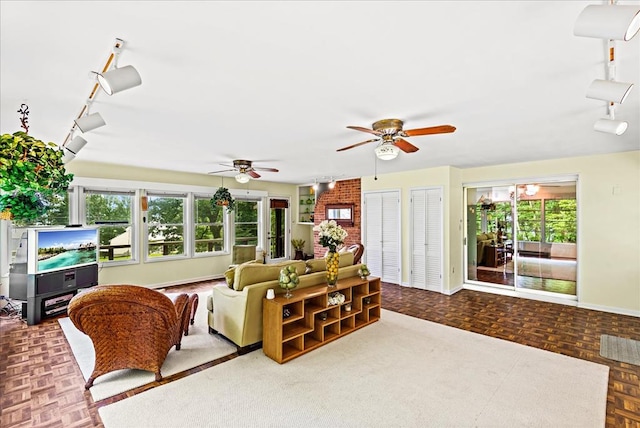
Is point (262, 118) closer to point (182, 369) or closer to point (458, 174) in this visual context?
point (182, 369)

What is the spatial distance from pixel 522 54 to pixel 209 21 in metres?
1.81

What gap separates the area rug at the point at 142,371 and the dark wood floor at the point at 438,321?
0.08 metres

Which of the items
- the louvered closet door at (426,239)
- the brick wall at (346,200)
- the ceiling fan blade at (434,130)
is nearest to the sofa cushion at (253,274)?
the ceiling fan blade at (434,130)

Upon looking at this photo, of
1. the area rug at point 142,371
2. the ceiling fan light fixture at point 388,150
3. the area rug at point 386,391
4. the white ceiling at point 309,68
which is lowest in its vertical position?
the area rug at point 386,391

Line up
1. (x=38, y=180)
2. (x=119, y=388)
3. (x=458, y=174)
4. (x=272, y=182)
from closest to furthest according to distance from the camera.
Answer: (x=38, y=180)
(x=119, y=388)
(x=458, y=174)
(x=272, y=182)

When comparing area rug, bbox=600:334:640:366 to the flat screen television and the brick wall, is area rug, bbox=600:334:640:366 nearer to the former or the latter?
the brick wall

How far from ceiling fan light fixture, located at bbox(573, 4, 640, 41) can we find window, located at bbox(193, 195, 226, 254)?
22.1ft

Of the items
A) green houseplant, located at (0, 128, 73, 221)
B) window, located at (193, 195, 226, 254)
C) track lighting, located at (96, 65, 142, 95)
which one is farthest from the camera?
window, located at (193, 195, 226, 254)

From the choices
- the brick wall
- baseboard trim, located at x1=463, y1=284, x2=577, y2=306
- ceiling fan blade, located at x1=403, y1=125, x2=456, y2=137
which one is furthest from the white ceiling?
the brick wall

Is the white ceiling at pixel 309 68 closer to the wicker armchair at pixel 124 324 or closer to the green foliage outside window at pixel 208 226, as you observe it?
the wicker armchair at pixel 124 324

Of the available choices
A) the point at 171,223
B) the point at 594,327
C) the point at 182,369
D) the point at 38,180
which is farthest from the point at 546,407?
the point at 171,223

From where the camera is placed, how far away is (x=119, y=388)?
265 cm

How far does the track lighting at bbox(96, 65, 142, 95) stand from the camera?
1.69 meters

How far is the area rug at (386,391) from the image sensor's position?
226 cm
